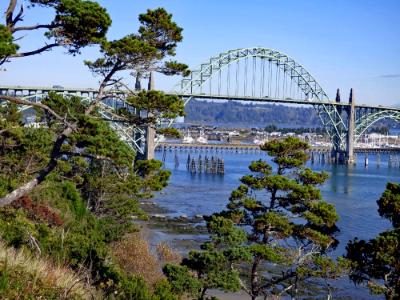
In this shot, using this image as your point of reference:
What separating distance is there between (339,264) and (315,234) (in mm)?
1243

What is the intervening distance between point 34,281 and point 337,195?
37.3 meters

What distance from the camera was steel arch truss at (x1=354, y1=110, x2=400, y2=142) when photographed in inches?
3017

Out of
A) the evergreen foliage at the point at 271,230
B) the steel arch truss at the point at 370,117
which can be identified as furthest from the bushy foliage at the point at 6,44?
the steel arch truss at the point at 370,117

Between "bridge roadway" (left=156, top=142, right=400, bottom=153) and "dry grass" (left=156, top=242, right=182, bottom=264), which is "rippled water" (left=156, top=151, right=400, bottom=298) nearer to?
"dry grass" (left=156, top=242, right=182, bottom=264)

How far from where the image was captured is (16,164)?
649 inches

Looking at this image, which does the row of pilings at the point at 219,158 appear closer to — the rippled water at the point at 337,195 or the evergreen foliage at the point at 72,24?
the rippled water at the point at 337,195

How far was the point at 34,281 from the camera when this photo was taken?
582 centimetres

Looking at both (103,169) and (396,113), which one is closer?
(103,169)

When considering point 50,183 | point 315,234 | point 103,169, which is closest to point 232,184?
point 103,169

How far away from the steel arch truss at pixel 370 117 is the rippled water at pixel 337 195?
41.7 ft

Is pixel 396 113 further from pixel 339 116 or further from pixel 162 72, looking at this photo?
pixel 162 72

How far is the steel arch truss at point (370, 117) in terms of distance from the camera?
76625 mm

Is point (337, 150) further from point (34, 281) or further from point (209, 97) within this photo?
point (34, 281)

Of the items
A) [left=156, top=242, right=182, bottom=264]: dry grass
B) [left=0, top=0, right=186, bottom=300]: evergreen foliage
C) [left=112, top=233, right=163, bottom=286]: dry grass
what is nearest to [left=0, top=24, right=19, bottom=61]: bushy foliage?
[left=0, top=0, right=186, bottom=300]: evergreen foliage
